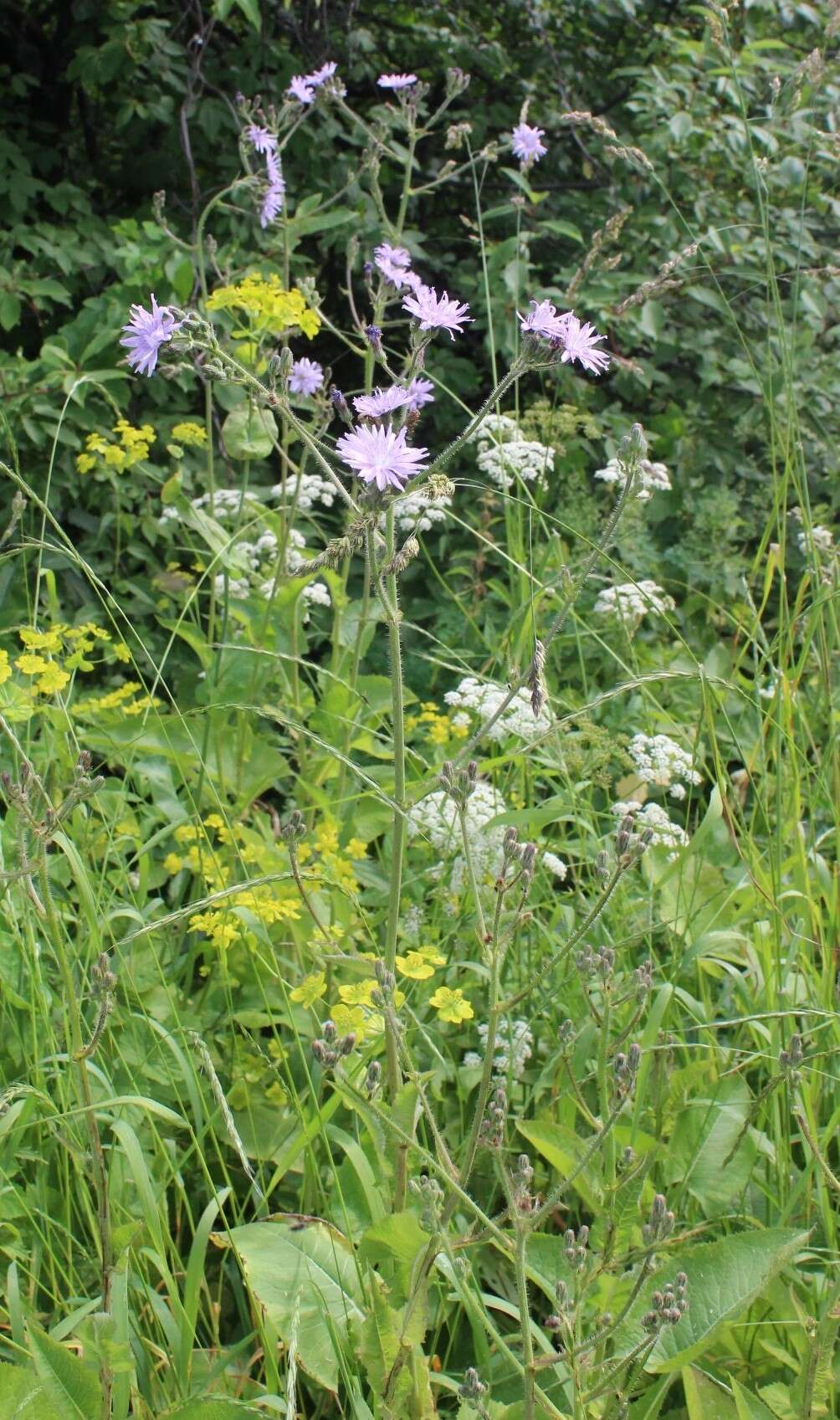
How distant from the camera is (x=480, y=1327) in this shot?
1.31m

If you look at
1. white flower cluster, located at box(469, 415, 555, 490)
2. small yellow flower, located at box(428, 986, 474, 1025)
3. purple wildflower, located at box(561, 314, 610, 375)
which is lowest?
small yellow flower, located at box(428, 986, 474, 1025)

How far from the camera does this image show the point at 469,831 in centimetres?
193

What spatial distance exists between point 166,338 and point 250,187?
121 cm

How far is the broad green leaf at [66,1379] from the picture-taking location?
117 cm

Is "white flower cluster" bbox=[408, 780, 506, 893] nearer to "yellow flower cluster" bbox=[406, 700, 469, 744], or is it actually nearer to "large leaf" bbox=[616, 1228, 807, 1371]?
"yellow flower cluster" bbox=[406, 700, 469, 744]

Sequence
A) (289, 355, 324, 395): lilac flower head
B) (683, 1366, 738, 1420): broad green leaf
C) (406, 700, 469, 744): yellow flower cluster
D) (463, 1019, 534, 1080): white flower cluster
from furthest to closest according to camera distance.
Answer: (289, 355, 324, 395): lilac flower head < (406, 700, 469, 744): yellow flower cluster < (463, 1019, 534, 1080): white flower cluster < (683, 1366, 738, 1420): broad green leaf

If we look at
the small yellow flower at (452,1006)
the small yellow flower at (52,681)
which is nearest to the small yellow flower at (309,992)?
the small yellow flower at (452,1006)

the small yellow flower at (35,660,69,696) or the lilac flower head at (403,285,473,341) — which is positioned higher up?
the lilac flower head at (403,285,473,341)

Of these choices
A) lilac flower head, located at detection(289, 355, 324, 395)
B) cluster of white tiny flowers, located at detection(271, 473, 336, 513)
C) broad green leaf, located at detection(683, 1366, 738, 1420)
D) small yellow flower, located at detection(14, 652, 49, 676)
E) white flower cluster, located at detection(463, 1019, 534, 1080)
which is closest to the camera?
broad green leaf, located at detection(683, 1366, 738, 1420)

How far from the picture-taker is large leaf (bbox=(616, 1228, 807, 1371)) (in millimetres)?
1290

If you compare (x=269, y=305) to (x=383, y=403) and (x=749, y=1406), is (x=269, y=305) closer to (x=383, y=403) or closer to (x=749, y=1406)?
(x=383, y=403)

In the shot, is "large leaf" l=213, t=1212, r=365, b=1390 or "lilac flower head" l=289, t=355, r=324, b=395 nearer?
"large leaf" l=213, t=1212, r=365, b=1390

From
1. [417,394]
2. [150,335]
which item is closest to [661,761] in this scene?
[417,394]

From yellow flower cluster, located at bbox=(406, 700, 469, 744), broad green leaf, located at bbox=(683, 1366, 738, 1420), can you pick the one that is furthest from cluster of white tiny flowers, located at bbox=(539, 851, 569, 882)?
broad green leaf, located at bbox=(683, 1366, 738, 1420)
